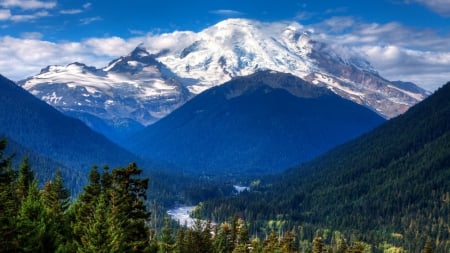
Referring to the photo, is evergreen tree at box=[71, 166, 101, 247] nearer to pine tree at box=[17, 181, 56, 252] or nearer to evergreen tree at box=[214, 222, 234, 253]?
pine tree at box=[17, 181, 56, 252]

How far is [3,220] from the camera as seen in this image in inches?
2040

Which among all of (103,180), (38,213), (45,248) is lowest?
(45,248)

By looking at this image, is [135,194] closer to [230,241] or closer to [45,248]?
[45,248]

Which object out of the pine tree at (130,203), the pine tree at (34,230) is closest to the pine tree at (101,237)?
the pine tree at (130,203)

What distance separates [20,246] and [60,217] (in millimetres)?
23281

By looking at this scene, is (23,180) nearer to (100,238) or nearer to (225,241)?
(100,238)

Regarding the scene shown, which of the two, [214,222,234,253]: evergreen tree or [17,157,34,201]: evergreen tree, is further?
[214,222,234,253]: evergreen tree

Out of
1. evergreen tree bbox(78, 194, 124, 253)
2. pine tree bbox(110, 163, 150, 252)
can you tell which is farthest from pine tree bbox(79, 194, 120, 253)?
pine tree bbox(110, 163, 150, 252)

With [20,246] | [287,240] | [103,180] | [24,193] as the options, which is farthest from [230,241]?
[20,246]

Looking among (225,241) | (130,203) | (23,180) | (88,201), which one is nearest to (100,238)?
(130,203)

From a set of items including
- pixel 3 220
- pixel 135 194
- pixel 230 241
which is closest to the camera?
pixel 3 220

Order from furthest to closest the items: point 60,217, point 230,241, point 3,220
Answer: point 230,241
point 60,217
point 3,220

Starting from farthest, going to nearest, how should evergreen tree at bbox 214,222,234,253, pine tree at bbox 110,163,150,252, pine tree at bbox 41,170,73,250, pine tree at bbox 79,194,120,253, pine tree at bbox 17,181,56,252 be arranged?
1. evergreen tree at bbox 214,222,234,253
2. pine tree at bbox 41,170,73,250
3. pine tree at bbox 110,163,150,252
4. pine tree at bbox 17,181,56,252
5. pine tree at bbox 79,194,120,253

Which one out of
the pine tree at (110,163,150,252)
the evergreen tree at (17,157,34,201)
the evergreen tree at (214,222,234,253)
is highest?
the evergreen tree at (17,157,34,201)
